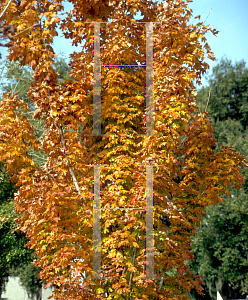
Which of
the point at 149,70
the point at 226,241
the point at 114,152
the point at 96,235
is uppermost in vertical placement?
the point at 149,70

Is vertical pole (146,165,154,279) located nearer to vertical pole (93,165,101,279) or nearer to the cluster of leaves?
vertical pole (93,165,101,279)

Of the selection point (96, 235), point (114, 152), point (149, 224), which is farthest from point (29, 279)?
point (149, 224)

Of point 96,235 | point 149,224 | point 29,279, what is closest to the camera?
point 149,224

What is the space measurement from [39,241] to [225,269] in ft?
35.5

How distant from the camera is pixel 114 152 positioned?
4.09 meters

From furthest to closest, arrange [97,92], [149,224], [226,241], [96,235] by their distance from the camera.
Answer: [226,241], [97,92], [96,235], [149,224]

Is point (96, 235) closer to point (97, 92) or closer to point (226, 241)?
point (97, 92)

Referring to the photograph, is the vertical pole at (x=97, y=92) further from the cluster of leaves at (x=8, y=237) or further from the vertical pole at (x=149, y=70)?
the cluster of leaves at (x=8, y=237)

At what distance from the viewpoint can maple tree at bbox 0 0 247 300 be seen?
3715 millimetres

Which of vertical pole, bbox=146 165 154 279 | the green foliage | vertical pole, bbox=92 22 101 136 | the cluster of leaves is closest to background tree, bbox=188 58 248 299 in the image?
the cluster of leaves

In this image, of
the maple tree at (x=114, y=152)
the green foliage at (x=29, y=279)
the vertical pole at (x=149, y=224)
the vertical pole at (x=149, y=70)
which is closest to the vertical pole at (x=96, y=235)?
the maple tree at (x=114, y=152)

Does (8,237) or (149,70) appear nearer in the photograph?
(149,70)

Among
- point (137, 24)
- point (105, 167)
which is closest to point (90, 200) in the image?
point (105, 167)

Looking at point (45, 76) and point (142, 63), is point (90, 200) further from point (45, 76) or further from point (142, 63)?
point (142, 63)
